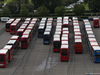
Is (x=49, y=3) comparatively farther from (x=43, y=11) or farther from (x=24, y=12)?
(x=24, y=12)

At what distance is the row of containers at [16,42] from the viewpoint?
2267 inches

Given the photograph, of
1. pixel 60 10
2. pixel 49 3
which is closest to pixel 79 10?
pixel 60 10

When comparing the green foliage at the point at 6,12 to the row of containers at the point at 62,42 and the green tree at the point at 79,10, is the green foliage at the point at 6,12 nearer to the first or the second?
the green tree at the point at 79,10

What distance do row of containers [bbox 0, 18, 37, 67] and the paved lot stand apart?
1.10 meters

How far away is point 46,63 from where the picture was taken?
60.2 meters

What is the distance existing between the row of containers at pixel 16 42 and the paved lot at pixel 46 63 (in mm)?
A: 1102

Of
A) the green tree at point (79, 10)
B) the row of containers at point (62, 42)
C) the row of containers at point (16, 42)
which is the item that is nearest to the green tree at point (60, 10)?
the green tree at point (79, 10)

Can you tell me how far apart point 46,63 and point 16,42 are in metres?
10.8

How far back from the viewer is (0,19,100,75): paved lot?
183ft

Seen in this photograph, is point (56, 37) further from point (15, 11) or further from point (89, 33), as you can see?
point (15, 11)

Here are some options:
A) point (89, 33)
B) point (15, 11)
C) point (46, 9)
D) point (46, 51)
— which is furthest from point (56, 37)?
point (15, 11)

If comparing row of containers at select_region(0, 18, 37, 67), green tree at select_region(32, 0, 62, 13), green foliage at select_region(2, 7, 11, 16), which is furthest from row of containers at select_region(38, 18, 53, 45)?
green tree at select_region(32, 0, 62, 13)

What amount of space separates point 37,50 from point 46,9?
3669cm

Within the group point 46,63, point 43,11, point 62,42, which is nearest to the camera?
point 46,63
